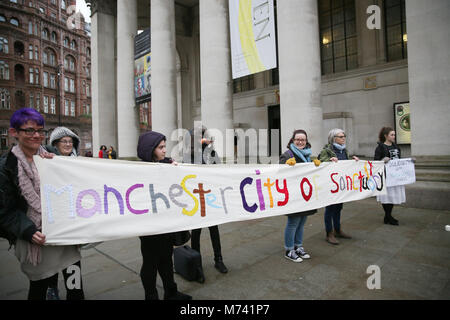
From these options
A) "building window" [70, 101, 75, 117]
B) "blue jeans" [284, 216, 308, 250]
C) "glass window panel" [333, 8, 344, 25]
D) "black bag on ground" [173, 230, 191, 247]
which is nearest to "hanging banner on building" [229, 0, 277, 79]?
"blue jeans" [284, 216, 308, 250]

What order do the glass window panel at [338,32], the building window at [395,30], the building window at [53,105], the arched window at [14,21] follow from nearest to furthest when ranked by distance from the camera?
the building window at [395,30], the glass window panel at [338,32], the arched window at [14,21], the building window at [53,105]

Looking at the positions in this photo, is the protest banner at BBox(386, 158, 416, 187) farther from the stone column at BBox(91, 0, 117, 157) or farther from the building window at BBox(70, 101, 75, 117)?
the building window at BBox(70, 101, 75, 117)

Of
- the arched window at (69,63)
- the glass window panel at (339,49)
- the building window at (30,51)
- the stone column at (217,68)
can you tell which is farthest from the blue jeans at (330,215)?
the arched window at (69,63)

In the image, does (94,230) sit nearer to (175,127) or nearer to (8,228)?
(8,228)

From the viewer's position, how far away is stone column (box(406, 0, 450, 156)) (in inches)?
276

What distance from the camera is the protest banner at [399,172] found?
5887mm

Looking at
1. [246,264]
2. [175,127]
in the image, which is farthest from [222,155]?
[246,264]

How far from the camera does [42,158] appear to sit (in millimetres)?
2412

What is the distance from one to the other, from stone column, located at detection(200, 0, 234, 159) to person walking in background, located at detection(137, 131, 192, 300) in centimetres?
859

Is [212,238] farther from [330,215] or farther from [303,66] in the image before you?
[303,66]

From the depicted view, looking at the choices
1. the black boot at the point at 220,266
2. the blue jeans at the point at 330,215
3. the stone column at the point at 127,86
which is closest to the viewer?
the black boot at the point at 220,266

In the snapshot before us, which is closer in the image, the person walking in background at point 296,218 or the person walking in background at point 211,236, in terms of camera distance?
the person walking in background at point 211,236

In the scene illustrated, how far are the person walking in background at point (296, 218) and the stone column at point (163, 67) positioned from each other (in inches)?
434

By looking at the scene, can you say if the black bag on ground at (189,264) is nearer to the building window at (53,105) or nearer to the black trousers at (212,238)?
the black trousers at (212,238)
